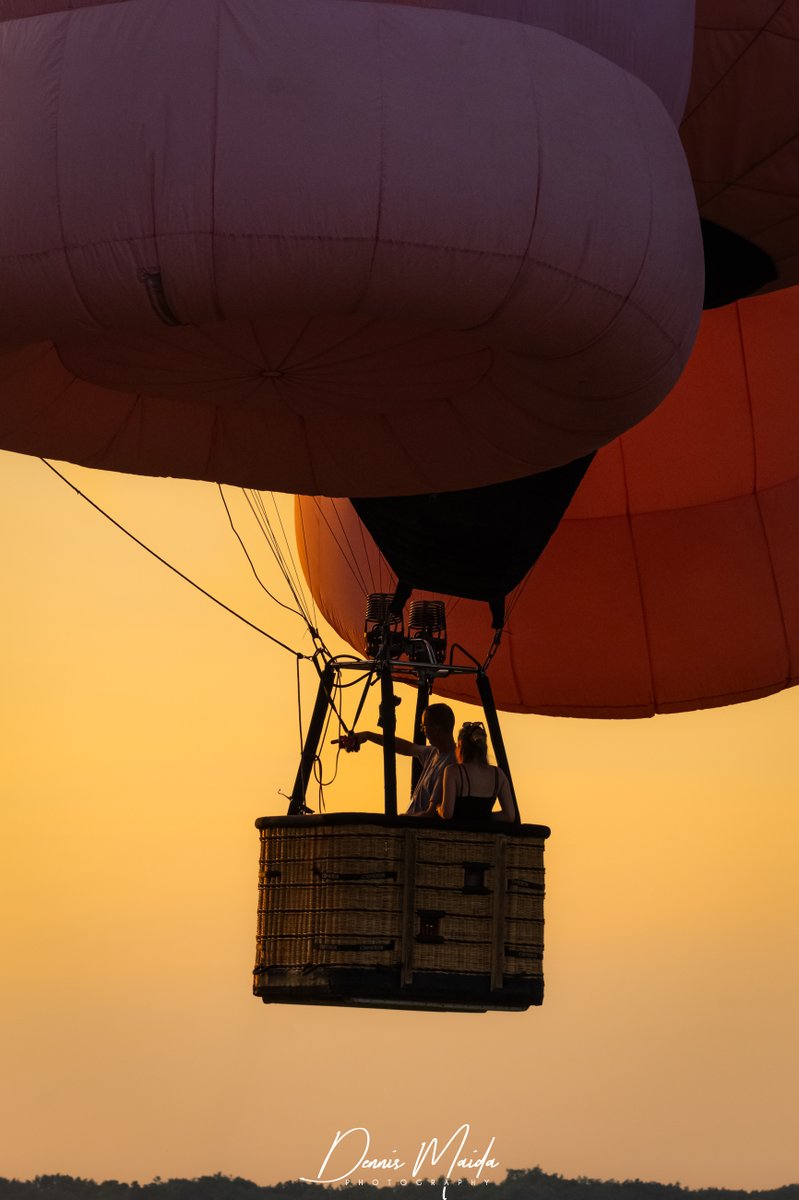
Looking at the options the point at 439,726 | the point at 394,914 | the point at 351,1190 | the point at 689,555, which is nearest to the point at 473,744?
the point at 439,726

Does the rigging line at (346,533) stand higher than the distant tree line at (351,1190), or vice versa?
the distant tree line at (351,1190)

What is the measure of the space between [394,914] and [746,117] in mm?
2621

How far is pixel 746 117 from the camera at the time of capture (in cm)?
803

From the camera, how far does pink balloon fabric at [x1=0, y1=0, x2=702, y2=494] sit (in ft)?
19.8

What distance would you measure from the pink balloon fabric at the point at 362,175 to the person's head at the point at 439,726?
4.12 feet

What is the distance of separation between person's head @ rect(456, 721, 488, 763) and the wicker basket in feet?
0.66

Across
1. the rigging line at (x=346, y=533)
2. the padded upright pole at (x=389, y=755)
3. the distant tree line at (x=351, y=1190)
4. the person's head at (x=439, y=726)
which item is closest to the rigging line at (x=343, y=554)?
the rigging line at (x=346, y=533)

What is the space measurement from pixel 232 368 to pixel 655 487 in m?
3.43

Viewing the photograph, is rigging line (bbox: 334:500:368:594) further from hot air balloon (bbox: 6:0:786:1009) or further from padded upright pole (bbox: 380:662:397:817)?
hot air balloon (bbox: 6:0:786:1009)

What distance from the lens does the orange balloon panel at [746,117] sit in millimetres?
7883

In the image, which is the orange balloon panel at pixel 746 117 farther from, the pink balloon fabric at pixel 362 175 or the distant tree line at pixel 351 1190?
the distant tree line at pixel 351 1190

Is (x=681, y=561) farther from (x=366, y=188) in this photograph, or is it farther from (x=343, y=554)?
(x=366, y=188)

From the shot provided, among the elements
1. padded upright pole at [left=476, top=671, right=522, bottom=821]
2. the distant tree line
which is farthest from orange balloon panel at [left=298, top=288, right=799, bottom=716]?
the distant tree line

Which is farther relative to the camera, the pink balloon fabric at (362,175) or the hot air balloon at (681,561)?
the hot air balloon at (681,561)
